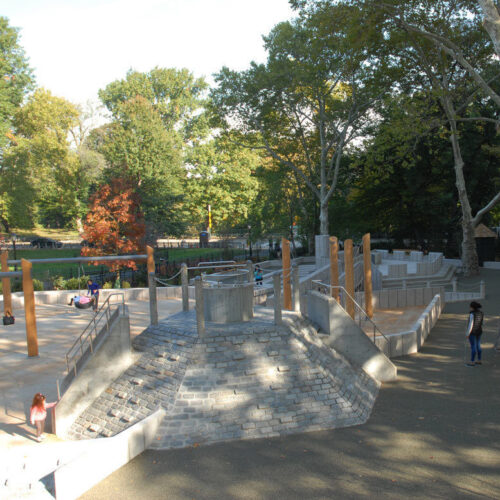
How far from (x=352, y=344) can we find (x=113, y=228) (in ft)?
61.5

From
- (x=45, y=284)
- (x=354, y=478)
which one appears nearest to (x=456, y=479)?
(x=354, y=478)

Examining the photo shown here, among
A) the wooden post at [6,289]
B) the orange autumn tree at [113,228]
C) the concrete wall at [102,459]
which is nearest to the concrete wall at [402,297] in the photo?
the concrete wall at [102,459]

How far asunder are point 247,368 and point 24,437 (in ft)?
14.5

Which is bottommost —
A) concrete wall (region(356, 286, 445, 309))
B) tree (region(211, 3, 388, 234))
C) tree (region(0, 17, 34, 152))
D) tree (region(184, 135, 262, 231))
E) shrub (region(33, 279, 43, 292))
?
concrete wall (region(356, 286, 445, 309))

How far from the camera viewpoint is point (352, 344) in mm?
11680

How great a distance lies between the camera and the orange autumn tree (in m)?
25.6

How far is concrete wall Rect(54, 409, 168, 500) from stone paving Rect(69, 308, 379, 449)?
33cm

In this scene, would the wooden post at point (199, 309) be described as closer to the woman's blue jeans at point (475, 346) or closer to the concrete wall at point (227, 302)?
the concrete wall at point (227, 302)

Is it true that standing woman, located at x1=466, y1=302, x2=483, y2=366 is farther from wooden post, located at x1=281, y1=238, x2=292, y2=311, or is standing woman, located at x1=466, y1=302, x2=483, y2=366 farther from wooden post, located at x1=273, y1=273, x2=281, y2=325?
wooden post, located at x1=273, y1=273, x2=281, y2=325

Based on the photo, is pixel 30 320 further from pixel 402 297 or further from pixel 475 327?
pixel 402 297

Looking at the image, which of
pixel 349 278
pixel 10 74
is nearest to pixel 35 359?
pixel 349 278

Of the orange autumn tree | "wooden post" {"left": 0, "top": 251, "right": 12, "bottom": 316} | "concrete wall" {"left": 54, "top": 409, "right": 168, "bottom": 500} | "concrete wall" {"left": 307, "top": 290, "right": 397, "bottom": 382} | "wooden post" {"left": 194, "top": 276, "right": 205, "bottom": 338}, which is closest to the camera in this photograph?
"concrete wall" {"left": 54, "top": 409, "right": 168, "bottom": 500}

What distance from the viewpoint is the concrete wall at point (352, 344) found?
1160 cm

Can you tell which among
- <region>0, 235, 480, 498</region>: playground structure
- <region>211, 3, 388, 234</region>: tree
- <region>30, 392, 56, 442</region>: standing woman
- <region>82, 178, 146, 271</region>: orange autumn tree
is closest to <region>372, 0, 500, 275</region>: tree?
<region>211, 3, 388, 234</region>: tree
